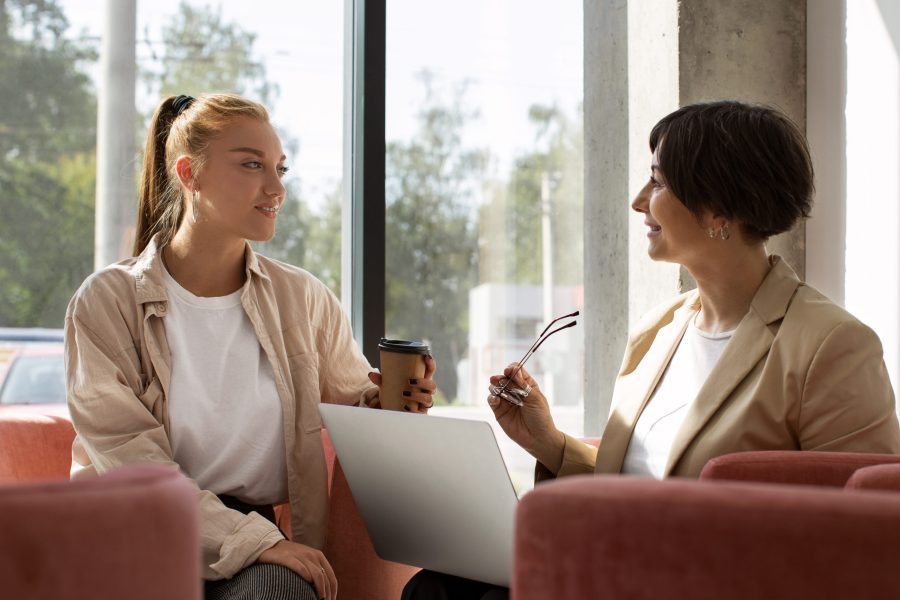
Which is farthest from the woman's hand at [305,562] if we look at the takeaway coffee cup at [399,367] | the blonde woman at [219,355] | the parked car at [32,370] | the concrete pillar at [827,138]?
the concrete pillar at [827,138]

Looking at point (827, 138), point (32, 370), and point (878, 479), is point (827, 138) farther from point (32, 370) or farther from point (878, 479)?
point (32, 370)

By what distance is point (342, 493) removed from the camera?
2.21 meters

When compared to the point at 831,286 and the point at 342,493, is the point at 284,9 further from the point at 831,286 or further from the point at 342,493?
the point at 831,286

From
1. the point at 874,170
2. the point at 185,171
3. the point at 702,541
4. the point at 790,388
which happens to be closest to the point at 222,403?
the point at 185,171

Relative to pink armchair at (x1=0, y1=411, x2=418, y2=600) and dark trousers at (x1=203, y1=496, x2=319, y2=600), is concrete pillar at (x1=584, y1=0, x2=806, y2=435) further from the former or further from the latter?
dark trousers at (x1=203, y1=496, x2=319, y2=600)

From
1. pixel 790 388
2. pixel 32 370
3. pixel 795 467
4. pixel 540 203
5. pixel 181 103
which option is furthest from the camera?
pixel 540 203

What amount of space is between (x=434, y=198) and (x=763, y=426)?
217 centimetres

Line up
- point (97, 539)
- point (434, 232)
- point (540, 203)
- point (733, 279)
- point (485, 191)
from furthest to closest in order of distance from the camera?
point (540, 203)
point (485, 191)
point (434, 232)
point (733, 279)
point (97, 539)

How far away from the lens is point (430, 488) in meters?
1.74

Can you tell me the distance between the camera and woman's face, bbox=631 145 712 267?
1.92m

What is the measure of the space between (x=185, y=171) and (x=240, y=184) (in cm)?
14

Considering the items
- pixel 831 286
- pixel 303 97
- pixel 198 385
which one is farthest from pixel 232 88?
pixel 831 286

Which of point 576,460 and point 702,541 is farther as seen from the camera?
point 576,460

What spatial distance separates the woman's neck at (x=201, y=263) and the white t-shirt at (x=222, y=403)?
0.03m
